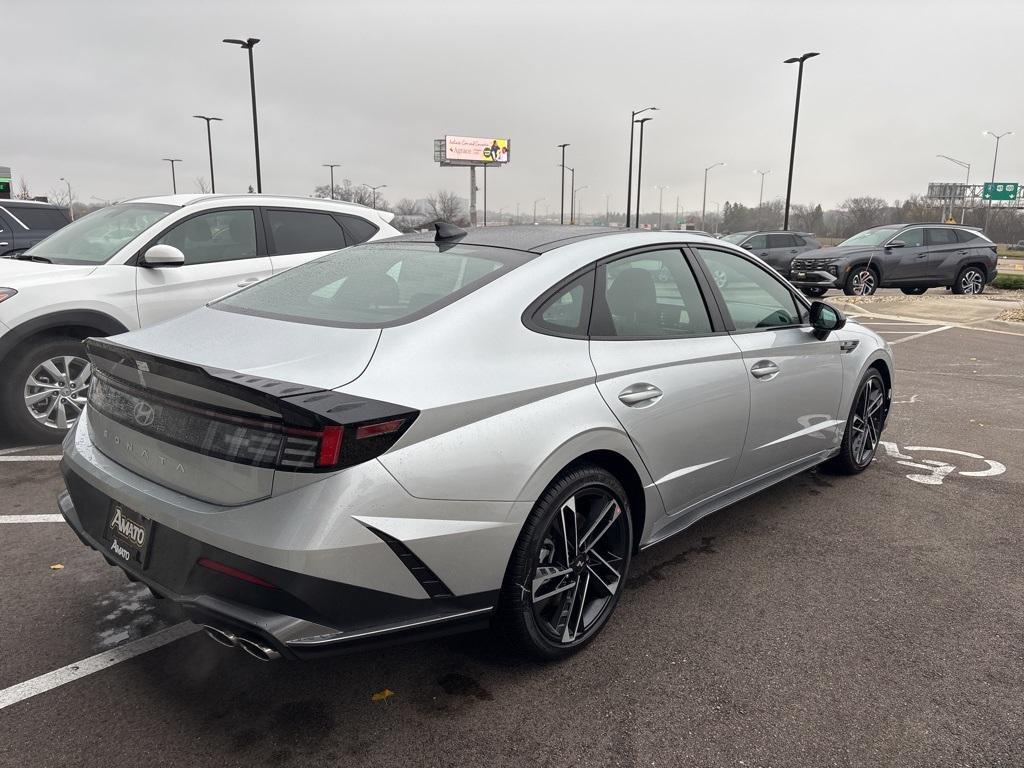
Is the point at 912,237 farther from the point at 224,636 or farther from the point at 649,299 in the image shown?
the point at 224,636

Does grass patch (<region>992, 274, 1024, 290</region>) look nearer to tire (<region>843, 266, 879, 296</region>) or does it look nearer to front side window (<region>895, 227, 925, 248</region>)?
front side window (<region>895, 227, 925, 248</region>)

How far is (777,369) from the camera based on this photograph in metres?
3.94

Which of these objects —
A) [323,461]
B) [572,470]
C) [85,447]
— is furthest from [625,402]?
[85,447]

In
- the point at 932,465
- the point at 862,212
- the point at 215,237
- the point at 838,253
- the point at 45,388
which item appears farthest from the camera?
the point at 862,212

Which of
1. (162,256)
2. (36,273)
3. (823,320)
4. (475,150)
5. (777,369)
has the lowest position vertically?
(777,369)

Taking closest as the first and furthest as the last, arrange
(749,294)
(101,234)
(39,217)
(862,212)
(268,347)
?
(268,347) → (749,294) → (101,234) → (39,217) → (862,212)

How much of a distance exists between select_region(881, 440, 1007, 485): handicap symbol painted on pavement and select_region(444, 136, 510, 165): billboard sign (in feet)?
308

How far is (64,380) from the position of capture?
5.59m

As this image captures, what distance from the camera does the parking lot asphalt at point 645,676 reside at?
2432 mm

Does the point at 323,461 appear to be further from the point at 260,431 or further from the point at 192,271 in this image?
the point at 192,271

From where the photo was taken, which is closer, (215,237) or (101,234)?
(101,234)

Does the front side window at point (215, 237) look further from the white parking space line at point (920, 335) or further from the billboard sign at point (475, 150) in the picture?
the billboard sign at point (475, 150)

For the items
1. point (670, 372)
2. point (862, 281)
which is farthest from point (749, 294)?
point (862, 281)

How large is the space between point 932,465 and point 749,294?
2400mm
